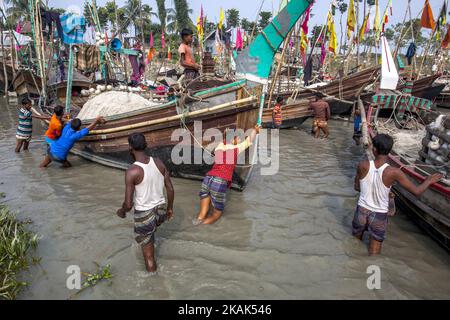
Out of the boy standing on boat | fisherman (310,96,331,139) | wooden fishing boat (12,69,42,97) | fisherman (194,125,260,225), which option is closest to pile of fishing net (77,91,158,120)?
fisherman (194,125,260,225)

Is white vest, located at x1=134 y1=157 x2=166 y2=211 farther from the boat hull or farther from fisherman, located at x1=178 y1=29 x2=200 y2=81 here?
fisherman, located at x1=178 y1=29 x2=200 y2=81

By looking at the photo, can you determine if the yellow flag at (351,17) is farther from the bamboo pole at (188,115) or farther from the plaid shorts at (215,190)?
the plaid shorts at (215,190)

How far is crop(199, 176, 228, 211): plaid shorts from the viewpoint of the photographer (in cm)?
434

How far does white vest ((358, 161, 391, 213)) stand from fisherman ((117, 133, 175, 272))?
2192mm

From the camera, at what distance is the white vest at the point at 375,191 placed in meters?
3.35

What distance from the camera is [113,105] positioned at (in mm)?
6809

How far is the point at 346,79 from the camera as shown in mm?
12547

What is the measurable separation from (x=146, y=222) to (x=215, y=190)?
139 centimetres

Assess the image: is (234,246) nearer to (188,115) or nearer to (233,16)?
(188,115)

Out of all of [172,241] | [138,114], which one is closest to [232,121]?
[138,114]

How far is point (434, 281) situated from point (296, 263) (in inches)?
57.8

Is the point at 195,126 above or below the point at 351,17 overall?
below

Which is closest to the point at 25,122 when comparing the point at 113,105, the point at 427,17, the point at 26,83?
the point at 113,105
